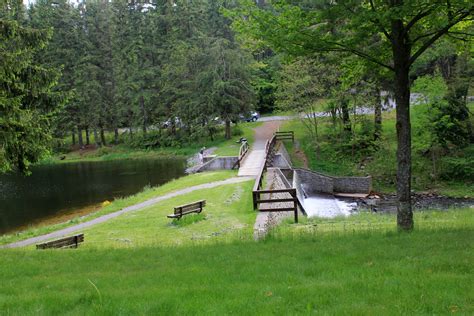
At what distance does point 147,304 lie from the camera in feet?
18.4

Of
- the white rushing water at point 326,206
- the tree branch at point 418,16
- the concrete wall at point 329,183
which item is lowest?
the white rushing water at point 326,206

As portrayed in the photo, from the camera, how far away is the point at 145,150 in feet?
175

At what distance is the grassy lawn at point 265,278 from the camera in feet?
17.4

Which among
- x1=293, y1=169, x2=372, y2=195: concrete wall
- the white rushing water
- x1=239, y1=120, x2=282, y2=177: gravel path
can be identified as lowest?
the white rushing water

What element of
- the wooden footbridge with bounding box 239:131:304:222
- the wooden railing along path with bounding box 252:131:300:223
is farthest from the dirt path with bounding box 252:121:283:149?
the wooden railing along path with bounding box 252:131:300:223

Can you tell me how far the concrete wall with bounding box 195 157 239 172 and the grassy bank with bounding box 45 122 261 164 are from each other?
10.8m

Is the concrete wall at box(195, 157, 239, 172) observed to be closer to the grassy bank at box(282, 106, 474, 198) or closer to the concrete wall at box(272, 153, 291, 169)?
the concrete wall at box(272, 153, 291, 169)

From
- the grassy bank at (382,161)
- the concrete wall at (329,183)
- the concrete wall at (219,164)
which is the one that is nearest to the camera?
the grassy bank at (382,161)

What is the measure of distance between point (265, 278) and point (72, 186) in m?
30.6

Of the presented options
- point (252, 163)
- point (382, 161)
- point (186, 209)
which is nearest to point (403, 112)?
point (186, 209)

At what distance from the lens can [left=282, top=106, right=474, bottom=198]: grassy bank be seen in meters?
27.7

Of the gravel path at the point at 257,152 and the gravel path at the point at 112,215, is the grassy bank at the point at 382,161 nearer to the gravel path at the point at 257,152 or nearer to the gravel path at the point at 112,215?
the gravel path at the point at 257,152

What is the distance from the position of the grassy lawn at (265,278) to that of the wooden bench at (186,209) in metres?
6.64

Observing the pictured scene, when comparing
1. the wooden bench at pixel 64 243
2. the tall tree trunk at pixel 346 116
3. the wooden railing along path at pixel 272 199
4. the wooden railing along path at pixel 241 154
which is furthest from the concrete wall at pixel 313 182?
the wooden bench at pixel 64 243
